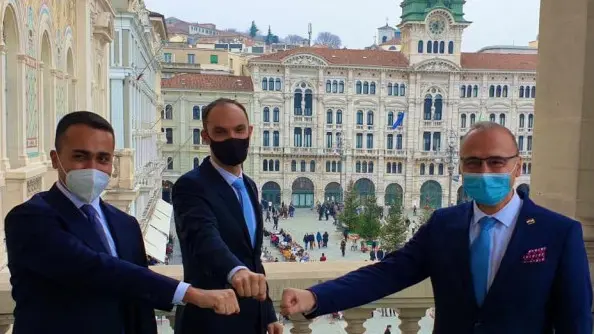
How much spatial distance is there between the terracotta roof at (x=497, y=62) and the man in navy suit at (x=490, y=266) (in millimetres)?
47819

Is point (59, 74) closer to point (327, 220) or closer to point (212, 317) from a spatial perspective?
point (212, 317)

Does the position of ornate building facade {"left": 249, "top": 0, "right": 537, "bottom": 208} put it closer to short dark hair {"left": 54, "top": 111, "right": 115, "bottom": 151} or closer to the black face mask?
the black face mask

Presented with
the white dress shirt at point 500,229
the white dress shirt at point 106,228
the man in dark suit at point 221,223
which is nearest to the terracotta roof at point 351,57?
the man in dark suit at point 221,223

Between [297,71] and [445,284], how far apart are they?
4485 cm

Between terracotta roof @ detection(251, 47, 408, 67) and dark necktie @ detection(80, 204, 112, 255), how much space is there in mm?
44046

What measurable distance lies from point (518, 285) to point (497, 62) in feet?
162

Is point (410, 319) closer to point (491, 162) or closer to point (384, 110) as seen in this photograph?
point (491, 162)

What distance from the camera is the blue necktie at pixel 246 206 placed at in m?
2.54

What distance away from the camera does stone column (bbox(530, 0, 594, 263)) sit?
10.2 ft

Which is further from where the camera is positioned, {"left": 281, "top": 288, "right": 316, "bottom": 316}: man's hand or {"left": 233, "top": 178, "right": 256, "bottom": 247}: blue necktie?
{"left": 233, "top": 178, "right": 256, "bottom": 247}: blue necktie

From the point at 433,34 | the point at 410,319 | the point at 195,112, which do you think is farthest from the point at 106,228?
the point at 433,34

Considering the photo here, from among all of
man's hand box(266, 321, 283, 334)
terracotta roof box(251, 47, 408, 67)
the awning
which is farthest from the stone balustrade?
terracotta roof box(251, 47, 408, 67)

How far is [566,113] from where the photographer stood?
3189 millimetres

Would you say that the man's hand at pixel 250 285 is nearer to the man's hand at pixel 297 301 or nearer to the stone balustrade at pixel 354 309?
the man's hand at pixel 297 301
